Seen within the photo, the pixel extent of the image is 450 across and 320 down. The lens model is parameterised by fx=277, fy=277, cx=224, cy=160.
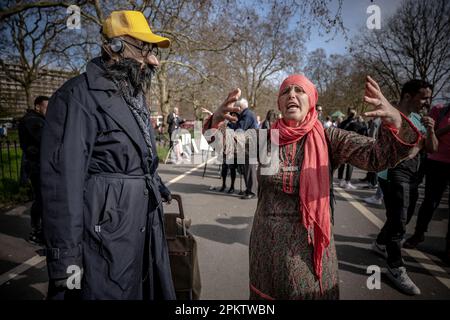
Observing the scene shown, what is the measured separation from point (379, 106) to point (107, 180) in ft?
5.08

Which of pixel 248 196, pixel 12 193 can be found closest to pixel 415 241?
pixel 248 196

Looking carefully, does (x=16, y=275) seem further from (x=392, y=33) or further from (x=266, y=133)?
(x=392, y=33)

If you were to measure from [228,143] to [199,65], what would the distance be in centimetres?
2179

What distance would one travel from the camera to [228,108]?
1.62 metres

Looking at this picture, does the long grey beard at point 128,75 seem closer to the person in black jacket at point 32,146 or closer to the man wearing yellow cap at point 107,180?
the man wearing yellow cap at point 107,180

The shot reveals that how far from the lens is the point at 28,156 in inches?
165

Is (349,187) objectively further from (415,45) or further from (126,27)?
(415,45)

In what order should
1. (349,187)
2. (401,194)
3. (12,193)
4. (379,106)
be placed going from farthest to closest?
(349,187)
(12,193)
(401,194)
(379,106)

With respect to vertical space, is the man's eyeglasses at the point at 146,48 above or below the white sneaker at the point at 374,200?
above

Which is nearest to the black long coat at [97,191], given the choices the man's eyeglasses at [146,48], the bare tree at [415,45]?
the man's eyeglasses at [146,48]

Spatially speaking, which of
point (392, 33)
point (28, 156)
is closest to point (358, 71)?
point (392, 33)

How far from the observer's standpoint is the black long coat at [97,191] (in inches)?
56.7

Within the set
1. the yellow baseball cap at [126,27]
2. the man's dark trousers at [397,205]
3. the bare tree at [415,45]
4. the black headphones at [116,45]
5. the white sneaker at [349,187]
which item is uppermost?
the bare tree at [415,45]

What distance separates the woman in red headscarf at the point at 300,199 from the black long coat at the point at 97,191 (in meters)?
0.57
